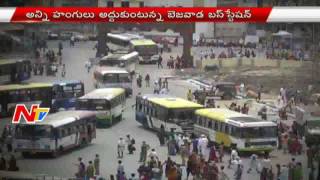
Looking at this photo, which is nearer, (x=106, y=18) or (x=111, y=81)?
(x=106, y=18)

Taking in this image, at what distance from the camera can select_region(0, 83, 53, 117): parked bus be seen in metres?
3.87

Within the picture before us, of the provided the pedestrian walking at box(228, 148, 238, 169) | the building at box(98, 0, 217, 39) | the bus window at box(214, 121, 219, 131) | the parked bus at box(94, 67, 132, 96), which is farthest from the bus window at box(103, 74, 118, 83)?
the pedestrian walking at box(228, 148, 238, 169)

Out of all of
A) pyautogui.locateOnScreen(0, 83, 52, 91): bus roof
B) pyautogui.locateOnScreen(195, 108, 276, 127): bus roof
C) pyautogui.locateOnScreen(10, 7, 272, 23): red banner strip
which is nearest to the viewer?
pyautogui.locateOnScreen(10, 7, 272, 23): red banner strip

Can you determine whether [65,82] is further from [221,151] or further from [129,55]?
[221,151]

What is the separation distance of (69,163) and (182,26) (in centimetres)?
107

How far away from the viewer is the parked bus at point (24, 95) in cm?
387

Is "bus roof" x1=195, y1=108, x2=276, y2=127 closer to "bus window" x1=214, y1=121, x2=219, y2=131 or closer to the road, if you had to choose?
"bus window" x1=214, y1=121, x2=219, y2=131

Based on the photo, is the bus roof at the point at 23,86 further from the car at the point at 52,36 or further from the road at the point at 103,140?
the car at the point at 52,36

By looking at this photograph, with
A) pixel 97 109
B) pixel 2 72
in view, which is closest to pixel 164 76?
pixel 97 109

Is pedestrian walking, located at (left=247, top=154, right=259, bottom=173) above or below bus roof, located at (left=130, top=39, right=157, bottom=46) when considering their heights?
below

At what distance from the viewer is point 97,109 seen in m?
3.91

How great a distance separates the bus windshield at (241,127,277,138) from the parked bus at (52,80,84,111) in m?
1.01

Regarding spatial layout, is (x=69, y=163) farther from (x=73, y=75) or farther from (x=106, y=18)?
(x=106, y=18)

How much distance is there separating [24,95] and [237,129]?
1.29m
